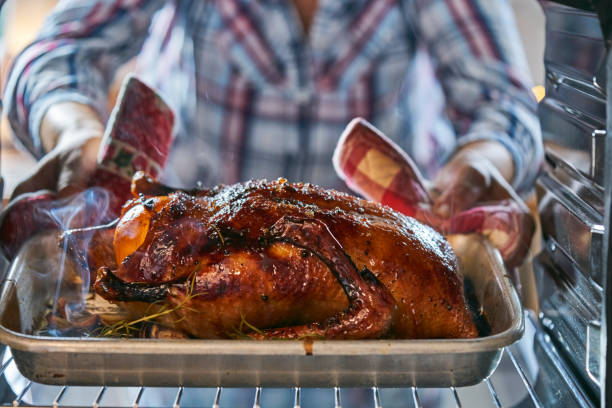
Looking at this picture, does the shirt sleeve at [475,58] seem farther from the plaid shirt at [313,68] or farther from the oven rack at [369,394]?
the oven rack at [369,394]

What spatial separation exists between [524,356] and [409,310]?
28cm

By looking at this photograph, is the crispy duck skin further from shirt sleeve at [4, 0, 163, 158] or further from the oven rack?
shirt sleeve at [4, 0, 163, 158]

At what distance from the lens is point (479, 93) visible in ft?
6.69

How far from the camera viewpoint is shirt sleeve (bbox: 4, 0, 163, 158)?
1.61m

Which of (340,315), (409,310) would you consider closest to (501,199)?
(409,310)

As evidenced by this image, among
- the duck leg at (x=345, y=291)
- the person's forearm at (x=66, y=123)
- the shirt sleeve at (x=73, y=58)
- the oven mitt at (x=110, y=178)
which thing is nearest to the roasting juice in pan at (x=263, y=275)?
the duck leg at (x=345, y=291)


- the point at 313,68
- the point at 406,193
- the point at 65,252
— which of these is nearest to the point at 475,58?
the point at 313,68

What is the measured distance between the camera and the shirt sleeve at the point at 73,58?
63.2 inches

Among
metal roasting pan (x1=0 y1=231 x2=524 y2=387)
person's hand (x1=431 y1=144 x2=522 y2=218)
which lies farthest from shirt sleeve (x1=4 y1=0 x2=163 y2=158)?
person's hand (x1=431 y1=144 x2=522 y2=218)

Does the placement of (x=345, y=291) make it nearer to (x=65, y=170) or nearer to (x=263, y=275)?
(x=263, y=275)

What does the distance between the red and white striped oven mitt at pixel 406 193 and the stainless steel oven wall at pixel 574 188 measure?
58 mm

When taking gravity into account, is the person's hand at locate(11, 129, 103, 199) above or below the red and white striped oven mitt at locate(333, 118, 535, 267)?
above

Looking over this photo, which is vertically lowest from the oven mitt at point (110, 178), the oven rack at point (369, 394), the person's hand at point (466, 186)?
the oven rack at point (369, 394)

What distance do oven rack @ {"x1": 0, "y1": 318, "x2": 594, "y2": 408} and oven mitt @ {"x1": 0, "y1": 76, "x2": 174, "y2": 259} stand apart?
0.87ft
